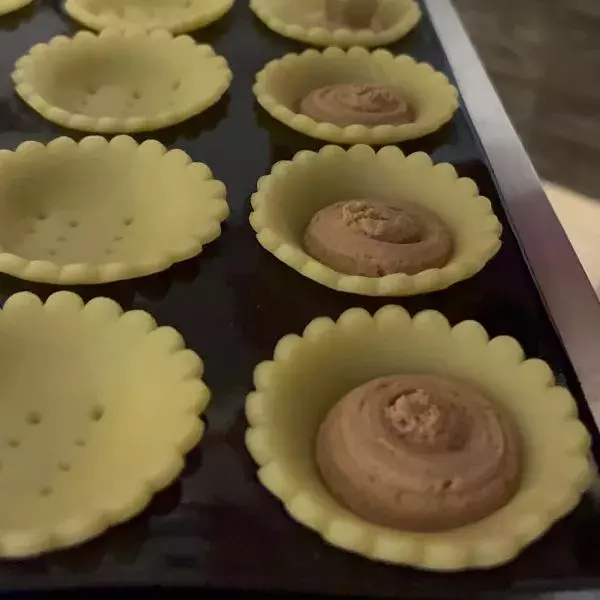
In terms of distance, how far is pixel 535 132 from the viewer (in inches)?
89.6

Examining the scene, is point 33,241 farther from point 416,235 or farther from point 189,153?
point 416,235

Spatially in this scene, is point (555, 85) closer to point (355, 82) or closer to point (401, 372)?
point (355, 82)

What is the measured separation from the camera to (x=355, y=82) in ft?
3.91

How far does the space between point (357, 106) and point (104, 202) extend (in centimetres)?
32

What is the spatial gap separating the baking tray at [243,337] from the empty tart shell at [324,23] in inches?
0.7

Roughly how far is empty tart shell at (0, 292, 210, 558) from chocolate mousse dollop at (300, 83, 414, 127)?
406mm

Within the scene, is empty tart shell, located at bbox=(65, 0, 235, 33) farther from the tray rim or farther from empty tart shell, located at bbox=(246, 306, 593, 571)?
empty tart shell, located at bbox=(246, 306, 593, 571)

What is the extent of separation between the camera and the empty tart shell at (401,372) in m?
0.64

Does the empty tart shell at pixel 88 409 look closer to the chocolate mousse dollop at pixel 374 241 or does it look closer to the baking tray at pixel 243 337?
the baking tray at pixel 243 337

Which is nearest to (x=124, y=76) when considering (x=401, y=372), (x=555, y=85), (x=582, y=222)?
(x=401, y=372)

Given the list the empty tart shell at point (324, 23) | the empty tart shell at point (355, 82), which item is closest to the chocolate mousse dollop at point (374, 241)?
the empty tart shell at point (355, 82)

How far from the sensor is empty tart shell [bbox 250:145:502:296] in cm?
85

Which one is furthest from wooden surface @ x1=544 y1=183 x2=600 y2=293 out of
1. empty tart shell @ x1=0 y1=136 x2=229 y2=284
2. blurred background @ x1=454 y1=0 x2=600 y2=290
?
empty tart shell @ x1=0 y1=136 x2=229 y2=284

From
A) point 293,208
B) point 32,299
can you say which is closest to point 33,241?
point 32,299
